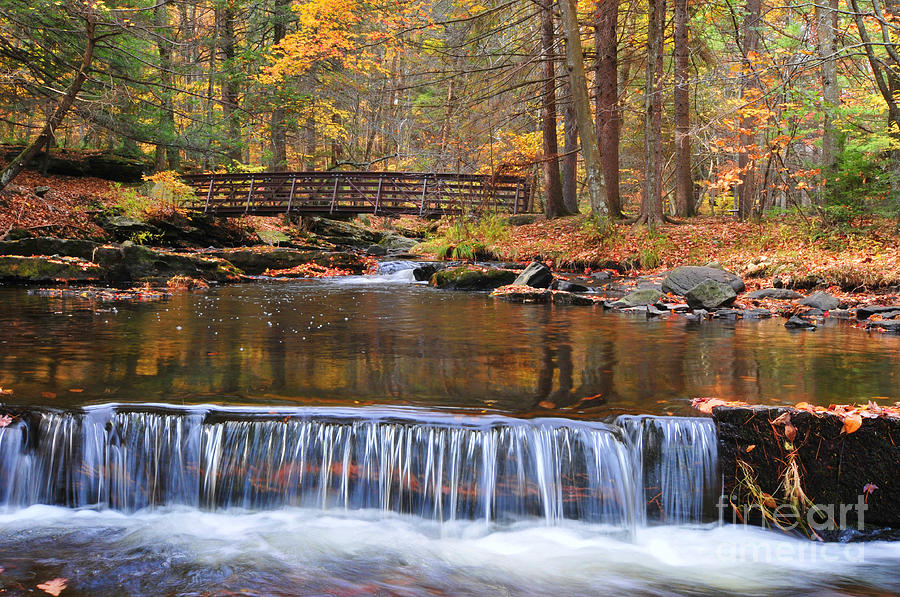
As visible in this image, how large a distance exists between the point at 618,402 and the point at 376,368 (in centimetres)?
254

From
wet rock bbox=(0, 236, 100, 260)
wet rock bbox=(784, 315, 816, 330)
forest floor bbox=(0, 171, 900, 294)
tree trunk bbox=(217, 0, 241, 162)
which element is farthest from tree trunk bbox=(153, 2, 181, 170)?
wet rock bbox=(784, 315, 816, 330)

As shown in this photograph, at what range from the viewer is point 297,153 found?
116ft

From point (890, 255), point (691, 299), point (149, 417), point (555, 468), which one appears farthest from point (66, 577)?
point (890, 255)

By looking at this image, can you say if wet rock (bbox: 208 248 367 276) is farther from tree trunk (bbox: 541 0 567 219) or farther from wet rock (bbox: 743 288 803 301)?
wet rock (bbox: 743 288 803 301)

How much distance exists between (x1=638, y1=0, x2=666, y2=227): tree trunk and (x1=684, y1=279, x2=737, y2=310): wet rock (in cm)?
483

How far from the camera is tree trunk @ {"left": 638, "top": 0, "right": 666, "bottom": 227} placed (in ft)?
49.8

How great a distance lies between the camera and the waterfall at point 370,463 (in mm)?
4531

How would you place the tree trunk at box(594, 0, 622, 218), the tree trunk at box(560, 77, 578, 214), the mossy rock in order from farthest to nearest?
1. the tree trunk at box(560, 77, 578, 214)
2. the tree trunk at box(594, 0, 622, 218)
3. the mossy rock

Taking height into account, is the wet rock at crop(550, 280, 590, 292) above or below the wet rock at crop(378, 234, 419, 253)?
below

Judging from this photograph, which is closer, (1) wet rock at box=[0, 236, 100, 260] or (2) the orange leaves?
(2) the orange leaves

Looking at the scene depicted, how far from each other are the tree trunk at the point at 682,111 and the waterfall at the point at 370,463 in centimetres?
1138

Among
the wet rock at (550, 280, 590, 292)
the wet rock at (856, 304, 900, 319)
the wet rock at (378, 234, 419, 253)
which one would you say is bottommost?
the wet rock at (856, 304, 900, 319)

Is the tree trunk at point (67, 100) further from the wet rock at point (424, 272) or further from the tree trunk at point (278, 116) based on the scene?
the tree trunk at point (278, 116)

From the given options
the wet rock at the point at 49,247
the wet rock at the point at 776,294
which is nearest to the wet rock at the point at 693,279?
the wet rock at the point at 776,294
